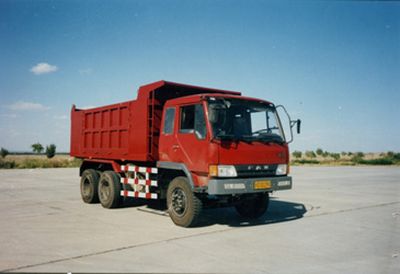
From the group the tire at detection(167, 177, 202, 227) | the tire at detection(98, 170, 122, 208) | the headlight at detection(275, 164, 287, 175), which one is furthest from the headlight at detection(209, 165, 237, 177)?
the tire at detection(98, 170, 122, 208)

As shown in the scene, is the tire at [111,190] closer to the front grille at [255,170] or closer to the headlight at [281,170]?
the front grille at [255,170]

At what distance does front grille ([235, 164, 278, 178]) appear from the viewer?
6701mm

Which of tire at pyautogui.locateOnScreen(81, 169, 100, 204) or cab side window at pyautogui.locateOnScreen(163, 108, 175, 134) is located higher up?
cab side window at pyautogui.locateOnScreen(163, 108, 175, 134)

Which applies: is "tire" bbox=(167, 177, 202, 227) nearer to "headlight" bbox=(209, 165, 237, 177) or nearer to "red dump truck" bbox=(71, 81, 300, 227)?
"red dump truck" bbox=(71, 81, 300, 227)

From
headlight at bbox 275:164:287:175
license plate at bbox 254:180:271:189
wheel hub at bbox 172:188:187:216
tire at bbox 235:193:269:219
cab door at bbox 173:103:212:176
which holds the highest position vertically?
cab door at bbox 173:103:212:176

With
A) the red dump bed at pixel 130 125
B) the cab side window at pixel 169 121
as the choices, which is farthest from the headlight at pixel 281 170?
the red dump bed at pixel 130 125

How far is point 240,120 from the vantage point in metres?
7.21

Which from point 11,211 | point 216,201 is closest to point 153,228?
point 216,201

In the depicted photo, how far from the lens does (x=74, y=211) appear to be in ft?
29.4

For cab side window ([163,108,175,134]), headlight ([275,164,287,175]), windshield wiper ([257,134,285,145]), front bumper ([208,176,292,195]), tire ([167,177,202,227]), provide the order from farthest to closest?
cab side window ([163,108,175,134]) → headlight ([275,164,287,175]) → windshield wiper ([257,134,285,145]) → tire ([167,177,202,227]) → front bumper ([208,176,292,195])

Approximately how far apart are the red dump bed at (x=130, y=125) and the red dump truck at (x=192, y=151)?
0.08ft

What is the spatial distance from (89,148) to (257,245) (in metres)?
6.72

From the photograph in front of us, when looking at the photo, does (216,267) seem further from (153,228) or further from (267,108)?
(267,108)

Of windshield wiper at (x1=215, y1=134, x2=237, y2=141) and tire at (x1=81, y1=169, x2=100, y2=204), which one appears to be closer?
windshield wiper at (x1=215, y1=134, x2=237, y2=141)
